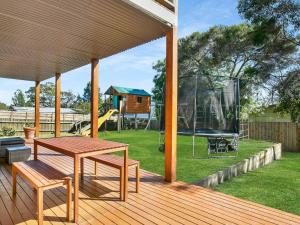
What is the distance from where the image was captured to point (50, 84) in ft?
148

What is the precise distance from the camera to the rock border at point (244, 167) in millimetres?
4777

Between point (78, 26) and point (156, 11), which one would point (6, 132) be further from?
point (156, 11)

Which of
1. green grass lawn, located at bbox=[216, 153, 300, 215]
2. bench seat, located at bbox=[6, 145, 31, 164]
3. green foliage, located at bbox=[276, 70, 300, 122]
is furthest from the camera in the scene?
green foliage, located at bbox=[276, 70, 300, 122]

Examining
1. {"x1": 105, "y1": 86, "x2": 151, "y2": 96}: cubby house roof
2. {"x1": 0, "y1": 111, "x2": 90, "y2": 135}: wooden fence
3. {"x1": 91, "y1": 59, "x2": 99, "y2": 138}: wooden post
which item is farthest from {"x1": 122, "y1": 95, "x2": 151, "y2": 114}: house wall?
{"x1": 91, "y1": 59, "x2": 99, "y2": 138}: wooden post

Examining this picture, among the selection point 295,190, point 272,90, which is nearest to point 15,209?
point 295,190

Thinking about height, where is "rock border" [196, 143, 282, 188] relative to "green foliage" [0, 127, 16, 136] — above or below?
below

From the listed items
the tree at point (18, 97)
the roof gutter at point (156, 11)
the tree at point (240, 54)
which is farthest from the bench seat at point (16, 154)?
the tree at point (18, 97)

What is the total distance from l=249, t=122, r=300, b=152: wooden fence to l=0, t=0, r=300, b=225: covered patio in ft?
29.9

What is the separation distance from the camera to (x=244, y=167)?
629cm

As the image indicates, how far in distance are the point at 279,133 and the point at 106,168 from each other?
31.8 feet

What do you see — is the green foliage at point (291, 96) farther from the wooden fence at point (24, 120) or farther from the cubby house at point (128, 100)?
the wooden fence at point (24, 120)

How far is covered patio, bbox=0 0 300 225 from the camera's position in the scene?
9.35 feet

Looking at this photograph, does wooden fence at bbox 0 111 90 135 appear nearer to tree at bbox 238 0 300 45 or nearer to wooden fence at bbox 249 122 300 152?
wooden fence at bbox 249 122 300 152

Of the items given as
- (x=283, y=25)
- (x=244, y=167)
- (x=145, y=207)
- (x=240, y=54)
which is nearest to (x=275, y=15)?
(x=283, y=25)
